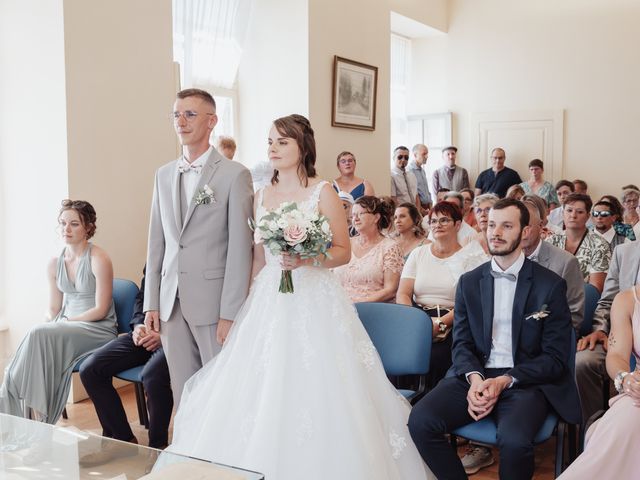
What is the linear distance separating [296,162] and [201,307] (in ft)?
2.45

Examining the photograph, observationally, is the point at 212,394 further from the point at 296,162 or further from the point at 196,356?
the point at 296,162

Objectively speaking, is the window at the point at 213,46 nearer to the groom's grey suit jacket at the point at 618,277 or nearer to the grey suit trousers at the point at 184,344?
the grey suit trousers at the point at 184,344

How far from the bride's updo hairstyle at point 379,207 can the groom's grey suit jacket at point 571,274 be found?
1.03 metres

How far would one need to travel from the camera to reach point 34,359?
3988 millimetres

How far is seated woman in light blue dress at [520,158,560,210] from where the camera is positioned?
10.1m

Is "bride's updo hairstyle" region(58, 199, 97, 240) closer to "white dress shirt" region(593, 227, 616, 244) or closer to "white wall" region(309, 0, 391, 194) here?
"white dress shirt" region(593, 227, 616, 244)

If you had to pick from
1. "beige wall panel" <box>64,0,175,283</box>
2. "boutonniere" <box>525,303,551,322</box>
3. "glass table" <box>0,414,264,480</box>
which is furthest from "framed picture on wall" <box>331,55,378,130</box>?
"glass table" <box>0,414,264,480</box>

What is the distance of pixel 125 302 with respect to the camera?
4391 mm

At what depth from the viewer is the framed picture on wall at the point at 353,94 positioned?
789 cm

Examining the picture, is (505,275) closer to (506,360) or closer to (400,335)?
(506,360)

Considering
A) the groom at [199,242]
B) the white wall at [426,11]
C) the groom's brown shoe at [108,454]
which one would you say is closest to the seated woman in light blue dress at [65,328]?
the groom at [199,242]

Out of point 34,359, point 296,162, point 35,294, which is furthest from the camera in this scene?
point 35,294

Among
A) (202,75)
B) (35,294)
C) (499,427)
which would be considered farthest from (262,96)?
(499,427)

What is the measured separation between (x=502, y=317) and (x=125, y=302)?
2346 millimetres
